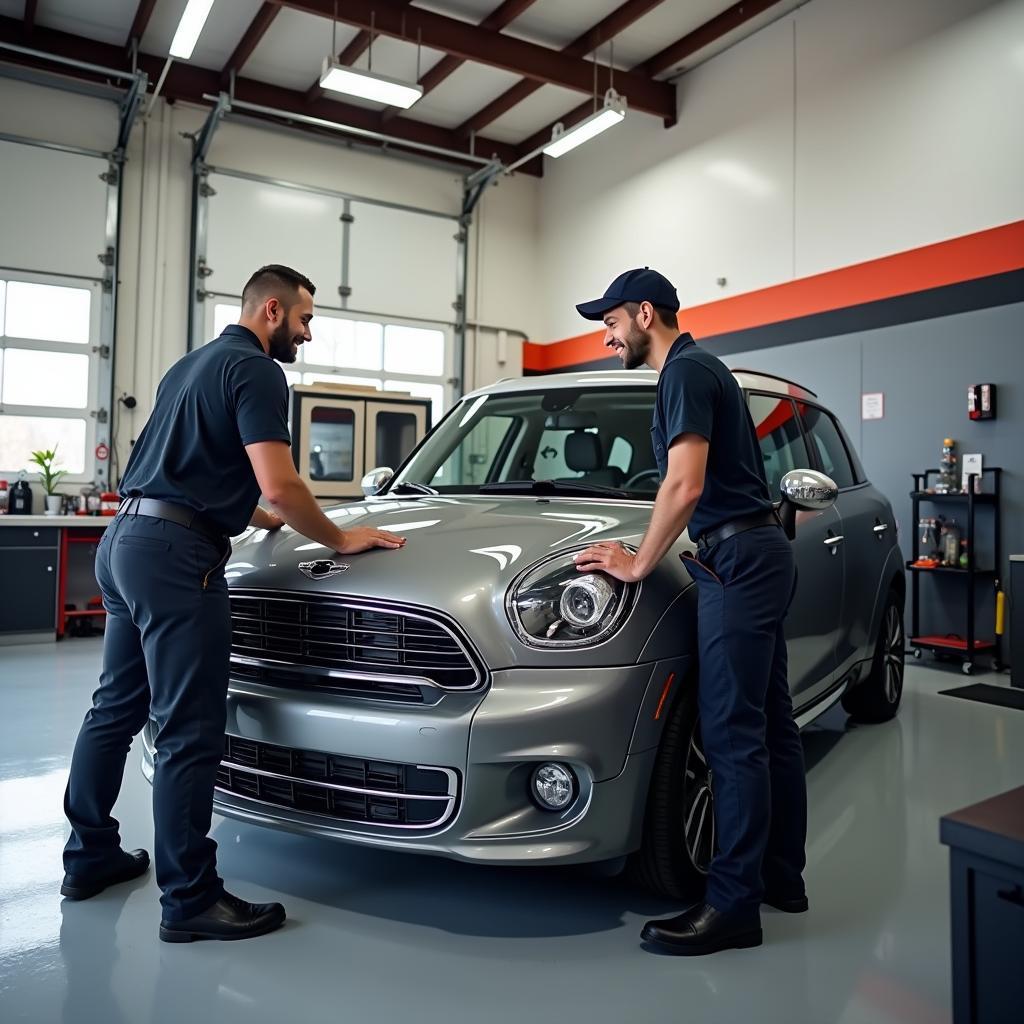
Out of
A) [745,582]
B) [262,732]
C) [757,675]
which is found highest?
[745,582]

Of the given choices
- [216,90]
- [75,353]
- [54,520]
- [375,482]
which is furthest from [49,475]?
[375,482]

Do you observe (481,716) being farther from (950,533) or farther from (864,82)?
(864,82)

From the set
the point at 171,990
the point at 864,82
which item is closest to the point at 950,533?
the point at 864,82

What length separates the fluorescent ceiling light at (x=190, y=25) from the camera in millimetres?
6160

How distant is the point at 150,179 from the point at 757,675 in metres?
8.41

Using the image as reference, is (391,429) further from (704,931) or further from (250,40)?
(704,931)

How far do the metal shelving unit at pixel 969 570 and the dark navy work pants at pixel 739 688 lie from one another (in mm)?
4103

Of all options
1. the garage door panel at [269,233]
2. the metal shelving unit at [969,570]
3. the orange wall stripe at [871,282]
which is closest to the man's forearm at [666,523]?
the metal shelving unit at [969,570]

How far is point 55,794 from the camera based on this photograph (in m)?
3.12

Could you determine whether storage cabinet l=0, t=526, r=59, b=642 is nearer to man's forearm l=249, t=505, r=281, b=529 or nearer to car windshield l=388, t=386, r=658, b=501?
car windshield l=388, t=386, r=658, b=501

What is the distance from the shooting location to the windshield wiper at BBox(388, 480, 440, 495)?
3066mm

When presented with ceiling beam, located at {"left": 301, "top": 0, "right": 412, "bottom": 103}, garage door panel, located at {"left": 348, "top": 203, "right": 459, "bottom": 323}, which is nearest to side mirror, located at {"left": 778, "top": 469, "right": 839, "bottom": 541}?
ceiling beam, located at {"left": 301, "top": 0, "right": 412, "bottom": 103}

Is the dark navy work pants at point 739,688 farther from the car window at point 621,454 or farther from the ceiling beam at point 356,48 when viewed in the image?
the ceiling beam at point 356,48

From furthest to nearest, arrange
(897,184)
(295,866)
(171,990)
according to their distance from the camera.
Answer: (897,184) < (295,866) < (171,990)
